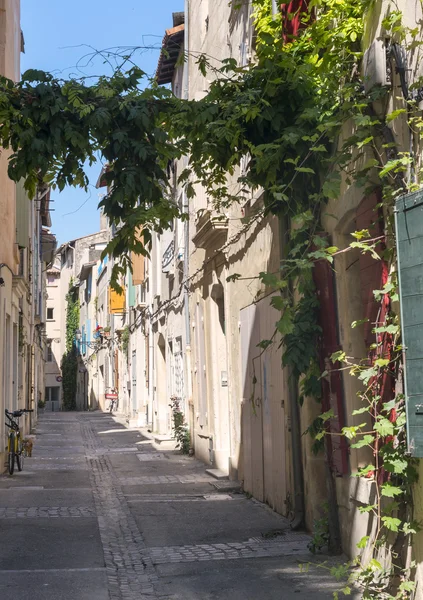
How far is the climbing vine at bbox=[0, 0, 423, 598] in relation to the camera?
6199 mm

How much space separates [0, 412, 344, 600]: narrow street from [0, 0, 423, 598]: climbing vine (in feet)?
3.37

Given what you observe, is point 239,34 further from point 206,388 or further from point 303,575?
point 303,575

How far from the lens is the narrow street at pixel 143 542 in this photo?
21.1 feet

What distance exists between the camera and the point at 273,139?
730cm

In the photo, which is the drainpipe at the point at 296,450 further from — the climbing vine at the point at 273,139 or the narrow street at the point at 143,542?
the climbing vine at the point at 273,139

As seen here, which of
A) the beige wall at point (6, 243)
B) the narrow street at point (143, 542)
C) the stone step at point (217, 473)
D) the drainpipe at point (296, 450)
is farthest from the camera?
the beige wall at point (6, 243)

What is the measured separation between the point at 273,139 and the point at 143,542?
3.93m

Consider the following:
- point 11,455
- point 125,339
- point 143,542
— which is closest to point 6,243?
point 11,455

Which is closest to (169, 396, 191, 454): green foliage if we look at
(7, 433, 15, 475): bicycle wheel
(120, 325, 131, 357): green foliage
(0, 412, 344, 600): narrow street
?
(0, 412, 344, 600): narrow street

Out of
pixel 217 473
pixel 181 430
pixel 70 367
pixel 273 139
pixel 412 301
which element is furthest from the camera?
pixel 70 367

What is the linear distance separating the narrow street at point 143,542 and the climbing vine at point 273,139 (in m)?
1.03

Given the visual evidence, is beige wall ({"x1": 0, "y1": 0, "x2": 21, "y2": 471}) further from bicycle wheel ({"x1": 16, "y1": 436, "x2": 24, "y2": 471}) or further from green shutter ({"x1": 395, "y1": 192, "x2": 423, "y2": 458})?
green shutter ({"x1": 395, "y1": 192, "x2": 423, "y2": 458})

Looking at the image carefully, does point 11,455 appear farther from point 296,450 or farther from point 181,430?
point 296,450

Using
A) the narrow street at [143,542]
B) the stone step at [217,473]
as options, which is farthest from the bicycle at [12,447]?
the stone step at [217,473]
